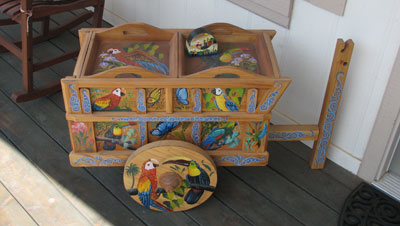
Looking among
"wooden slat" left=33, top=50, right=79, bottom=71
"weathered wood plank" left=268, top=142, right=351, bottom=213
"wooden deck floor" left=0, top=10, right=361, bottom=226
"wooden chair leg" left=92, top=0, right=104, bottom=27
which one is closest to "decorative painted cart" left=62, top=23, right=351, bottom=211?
"wooden deck floor" left=0, top=10, right=361, bottom=226

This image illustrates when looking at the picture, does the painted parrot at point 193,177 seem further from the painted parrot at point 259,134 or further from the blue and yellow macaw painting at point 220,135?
the painted parrot at point 259,134

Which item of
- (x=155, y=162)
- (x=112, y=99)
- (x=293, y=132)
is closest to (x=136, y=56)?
(x=112, y=99)

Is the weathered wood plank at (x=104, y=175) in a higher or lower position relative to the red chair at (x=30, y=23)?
lower

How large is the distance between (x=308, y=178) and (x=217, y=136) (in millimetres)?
665

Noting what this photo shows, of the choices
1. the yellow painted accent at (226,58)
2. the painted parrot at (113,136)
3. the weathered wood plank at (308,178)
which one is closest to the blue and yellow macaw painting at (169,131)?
the painted parrot at (113,136)

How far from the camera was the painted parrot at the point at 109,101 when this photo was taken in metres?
2.14

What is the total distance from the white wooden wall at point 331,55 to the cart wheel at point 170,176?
2.64 ft

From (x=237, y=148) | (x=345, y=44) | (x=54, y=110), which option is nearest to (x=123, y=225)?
(x=237, y=148)

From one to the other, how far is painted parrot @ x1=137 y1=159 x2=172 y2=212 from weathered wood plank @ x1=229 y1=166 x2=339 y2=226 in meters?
0.52

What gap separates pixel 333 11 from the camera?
2.35m

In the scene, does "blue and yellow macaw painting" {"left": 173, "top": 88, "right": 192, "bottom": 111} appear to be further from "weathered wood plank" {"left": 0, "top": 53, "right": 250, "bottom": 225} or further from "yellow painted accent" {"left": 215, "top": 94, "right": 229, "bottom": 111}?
"weathered wood plank" {"left": 0, "top": 53, "right": 250, "bottom": 225}

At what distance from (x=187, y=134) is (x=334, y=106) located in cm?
78

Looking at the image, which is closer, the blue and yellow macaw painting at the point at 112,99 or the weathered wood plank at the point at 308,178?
the blue and yellow macaw painting at the point at 112,99

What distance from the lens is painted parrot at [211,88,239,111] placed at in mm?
2150
